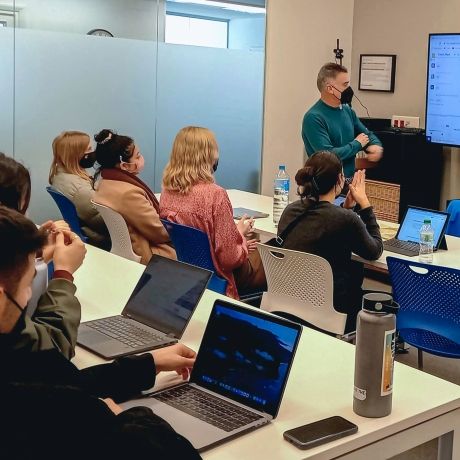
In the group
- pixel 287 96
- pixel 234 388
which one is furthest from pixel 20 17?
pixel 234 388

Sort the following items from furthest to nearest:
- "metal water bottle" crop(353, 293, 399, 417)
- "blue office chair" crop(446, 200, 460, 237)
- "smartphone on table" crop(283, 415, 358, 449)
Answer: "blue office chair" crop(446, 200, 460, 237)
"metal water bottle" crop(353, 293, 399, 417)
"smartphone on table" crop(283, 415, 358, 449)

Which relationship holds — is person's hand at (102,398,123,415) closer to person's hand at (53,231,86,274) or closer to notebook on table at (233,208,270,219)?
person's hand at (53,231,86,274)

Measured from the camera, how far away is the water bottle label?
164 cm

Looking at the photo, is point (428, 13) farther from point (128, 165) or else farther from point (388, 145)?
point (128, 165)

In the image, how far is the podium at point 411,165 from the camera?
20.2 feet

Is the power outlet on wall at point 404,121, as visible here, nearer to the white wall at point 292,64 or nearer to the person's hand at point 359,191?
the white wall at point 292,64

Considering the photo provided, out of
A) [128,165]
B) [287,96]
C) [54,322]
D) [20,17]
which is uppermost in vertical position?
[20,17]

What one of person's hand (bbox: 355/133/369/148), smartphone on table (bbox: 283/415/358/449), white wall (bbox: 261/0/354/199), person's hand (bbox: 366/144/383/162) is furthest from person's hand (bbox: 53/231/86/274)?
white wall (bbox: 261/0/354/199)

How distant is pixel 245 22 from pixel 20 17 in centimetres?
212

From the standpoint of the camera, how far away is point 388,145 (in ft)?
20.5

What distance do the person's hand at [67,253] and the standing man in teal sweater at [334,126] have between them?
3.23 metres

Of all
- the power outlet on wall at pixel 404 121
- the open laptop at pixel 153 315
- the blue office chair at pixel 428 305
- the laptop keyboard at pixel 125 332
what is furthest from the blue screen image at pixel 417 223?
the power outlet on wall at pixel 404 121

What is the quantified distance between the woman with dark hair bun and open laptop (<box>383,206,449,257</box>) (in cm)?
25

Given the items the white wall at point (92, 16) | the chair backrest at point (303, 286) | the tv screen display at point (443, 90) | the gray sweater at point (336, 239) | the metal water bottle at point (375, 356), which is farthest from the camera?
the tv screen display at point (443, 90)
